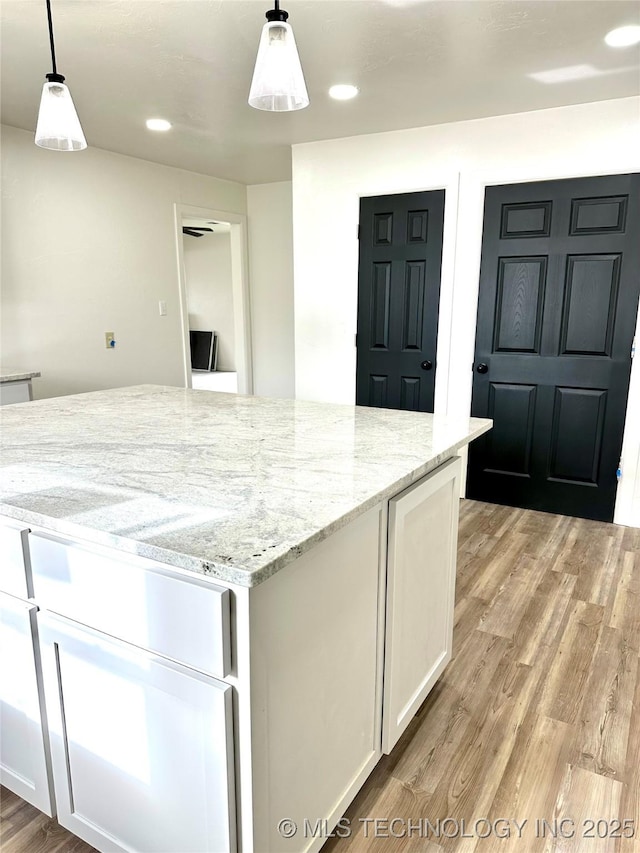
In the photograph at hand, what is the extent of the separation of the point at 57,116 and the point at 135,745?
1.78 metres

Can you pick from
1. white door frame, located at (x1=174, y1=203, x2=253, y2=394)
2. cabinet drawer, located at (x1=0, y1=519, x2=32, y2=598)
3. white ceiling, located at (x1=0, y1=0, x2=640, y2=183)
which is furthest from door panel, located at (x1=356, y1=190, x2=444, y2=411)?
cabinet drawer, located at (x1=0, y1=519, x2=32, y2=598)

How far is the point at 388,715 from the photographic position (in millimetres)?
1455

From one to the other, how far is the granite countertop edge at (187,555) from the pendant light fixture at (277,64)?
1.07 m

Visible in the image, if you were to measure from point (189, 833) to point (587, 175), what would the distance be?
3.43 metres

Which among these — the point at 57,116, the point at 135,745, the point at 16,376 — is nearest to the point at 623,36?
the point at 57,116

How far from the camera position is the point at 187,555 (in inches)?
34.0

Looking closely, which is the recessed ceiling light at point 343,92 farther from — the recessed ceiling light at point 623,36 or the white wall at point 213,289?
the white wall at point 213,289

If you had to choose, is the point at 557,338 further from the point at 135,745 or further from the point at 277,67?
the point at 135,745

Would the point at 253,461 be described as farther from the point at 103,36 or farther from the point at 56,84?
the point at 103,36

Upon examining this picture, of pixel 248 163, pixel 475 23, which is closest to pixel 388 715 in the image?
pixel 475 23

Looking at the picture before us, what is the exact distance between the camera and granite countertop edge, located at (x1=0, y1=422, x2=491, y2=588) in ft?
2.69

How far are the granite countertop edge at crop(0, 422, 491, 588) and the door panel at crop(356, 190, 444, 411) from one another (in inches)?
102

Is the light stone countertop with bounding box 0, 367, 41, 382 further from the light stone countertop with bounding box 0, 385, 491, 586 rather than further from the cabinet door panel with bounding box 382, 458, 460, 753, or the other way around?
the cabinet door panel with bounding box 382, 458, 460, 753

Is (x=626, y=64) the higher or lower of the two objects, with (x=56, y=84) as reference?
higher
